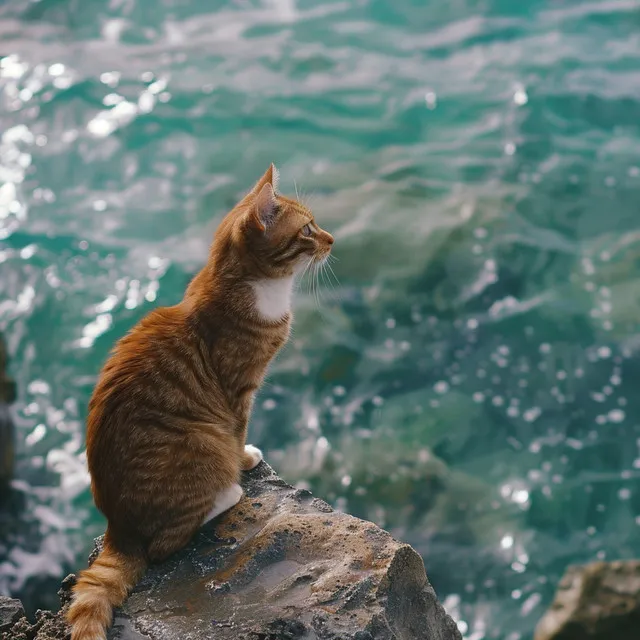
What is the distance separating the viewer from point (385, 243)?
8758 mm

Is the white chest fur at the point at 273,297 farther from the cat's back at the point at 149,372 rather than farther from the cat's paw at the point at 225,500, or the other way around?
the cat's paw at the point at 225,500

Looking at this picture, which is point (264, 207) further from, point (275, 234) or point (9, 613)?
point (9, 613)

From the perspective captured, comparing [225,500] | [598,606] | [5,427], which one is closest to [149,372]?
[225,500]

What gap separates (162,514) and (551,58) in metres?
10.4

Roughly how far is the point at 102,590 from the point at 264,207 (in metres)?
1.37

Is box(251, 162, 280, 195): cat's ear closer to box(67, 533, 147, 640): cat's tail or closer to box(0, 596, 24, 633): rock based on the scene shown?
box(67, 533, 147, 640): cat's tail

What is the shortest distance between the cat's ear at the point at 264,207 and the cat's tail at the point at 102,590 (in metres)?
1.19

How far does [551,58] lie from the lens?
1159cm

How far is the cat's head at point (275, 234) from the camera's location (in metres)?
3.04

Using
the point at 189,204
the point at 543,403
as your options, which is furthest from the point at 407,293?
the point at 189,204

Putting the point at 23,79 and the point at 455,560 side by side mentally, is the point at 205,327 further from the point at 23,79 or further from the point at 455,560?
the point at 23,79

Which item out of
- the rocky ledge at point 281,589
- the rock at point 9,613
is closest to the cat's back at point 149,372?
the rocky ledge at point 281,589

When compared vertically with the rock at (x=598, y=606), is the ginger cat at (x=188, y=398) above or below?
above

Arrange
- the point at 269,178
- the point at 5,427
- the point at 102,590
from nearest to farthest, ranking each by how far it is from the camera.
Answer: the point at 102,590 < the point at 269,178 < the point at 5,427
